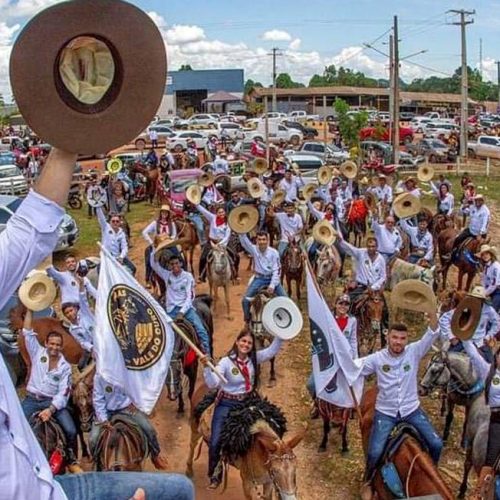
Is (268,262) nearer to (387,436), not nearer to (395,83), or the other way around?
(387,436)

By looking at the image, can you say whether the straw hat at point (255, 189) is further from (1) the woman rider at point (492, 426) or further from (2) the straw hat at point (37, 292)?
(1) the woman rider at point (492, 426)

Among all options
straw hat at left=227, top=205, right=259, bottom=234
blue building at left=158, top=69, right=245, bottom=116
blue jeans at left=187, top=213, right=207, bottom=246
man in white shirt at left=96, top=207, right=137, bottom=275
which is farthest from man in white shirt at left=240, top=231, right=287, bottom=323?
Answer: blue building at left=158, top=69, right=245, bottom=116

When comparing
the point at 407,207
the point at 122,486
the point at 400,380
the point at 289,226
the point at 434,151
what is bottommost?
the point at 400,380

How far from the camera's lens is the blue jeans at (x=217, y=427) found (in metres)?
7.85

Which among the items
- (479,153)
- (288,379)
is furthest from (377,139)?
(288,379)

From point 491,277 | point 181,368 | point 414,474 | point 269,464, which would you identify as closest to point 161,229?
point 181,368

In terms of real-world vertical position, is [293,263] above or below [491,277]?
below

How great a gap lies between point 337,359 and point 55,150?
6.45m

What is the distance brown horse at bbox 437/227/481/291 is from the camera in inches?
631

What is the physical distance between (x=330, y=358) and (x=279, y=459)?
6.15 ft

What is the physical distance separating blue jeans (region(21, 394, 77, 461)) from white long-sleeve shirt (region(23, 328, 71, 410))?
0.08 m

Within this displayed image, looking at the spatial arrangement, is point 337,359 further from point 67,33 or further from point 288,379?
point 67,33

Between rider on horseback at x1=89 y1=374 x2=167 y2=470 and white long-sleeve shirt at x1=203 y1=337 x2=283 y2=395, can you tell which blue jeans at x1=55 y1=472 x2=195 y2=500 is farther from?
white long-sleeve shirt at x1=203 y1=337 x2=283 y2=395

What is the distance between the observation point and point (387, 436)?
24.6 feet
